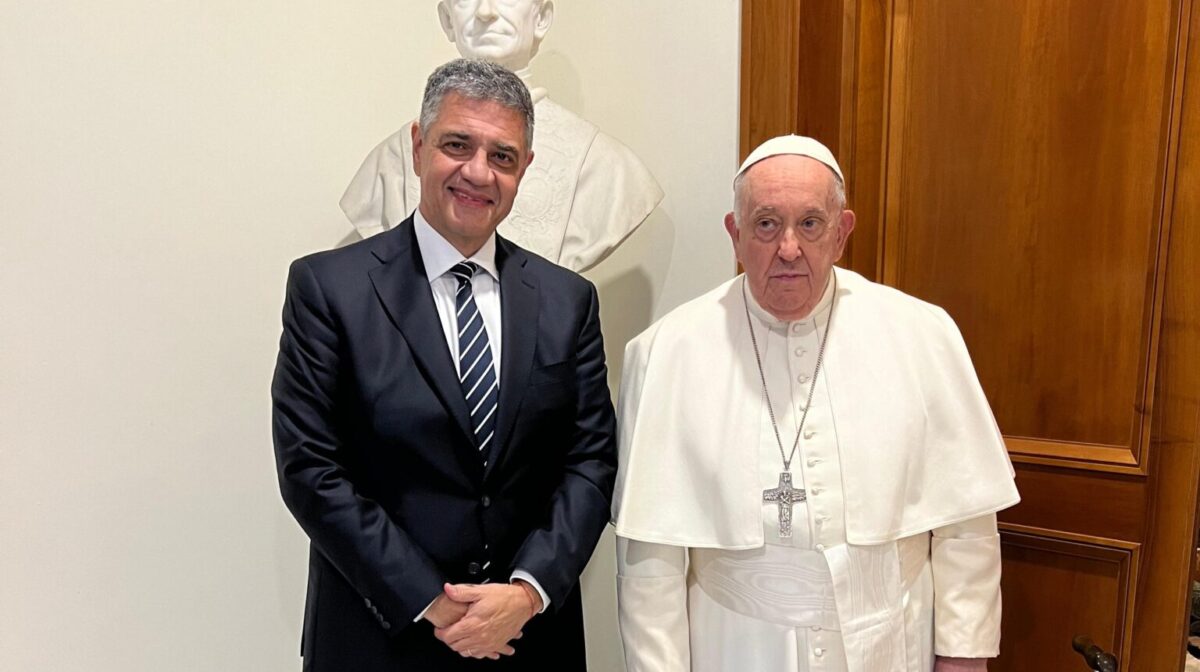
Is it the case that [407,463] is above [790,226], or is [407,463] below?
below

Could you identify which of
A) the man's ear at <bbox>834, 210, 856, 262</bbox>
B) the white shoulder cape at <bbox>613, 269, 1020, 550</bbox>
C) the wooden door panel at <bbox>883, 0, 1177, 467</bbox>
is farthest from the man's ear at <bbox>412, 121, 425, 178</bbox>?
the wooden door panel at <bbox>883, 0, 1177, 467</bbox>

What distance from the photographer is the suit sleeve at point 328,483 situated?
143cm

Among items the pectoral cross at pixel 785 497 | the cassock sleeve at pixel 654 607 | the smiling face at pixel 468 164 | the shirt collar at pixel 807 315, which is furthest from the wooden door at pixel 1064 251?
the smiling face at pixel 468 164

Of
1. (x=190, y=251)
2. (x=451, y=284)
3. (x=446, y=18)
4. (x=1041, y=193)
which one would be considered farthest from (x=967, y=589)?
(x=190, y=251)

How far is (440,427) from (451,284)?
274 mm

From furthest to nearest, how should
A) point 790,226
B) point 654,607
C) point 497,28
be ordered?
point 497,28, point 654,607, point 790,226

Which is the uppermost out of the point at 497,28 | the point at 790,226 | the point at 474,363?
the point at 497,28

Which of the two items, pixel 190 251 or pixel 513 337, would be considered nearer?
pixel 513 337

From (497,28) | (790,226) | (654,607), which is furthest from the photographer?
(497,28)

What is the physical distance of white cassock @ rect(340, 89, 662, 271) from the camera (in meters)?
2.25

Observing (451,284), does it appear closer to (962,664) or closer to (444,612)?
(444,612)

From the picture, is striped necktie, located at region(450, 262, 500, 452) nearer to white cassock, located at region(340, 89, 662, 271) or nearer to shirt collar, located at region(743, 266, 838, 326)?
shirt collar, located at region(743, 266, 838, 326)

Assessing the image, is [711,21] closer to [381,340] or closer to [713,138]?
[713,138]

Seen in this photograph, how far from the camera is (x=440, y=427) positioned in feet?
4.92
